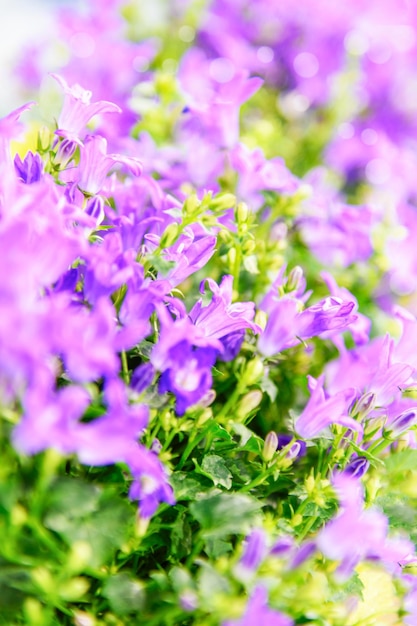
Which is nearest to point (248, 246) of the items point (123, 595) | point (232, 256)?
point (232, 256)

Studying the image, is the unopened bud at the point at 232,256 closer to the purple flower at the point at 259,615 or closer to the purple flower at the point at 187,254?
the purple flower at the point at 187,254

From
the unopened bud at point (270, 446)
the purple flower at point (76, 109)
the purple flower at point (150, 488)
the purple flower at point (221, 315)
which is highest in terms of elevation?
the purple flower at point (76, 109)

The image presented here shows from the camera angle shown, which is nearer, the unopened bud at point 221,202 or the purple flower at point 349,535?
the purple flower at point 349,535

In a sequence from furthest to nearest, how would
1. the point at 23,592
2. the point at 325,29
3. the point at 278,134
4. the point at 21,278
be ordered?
the point at 325,29 < the point at 278,134 < the point at 23,592 < the point at 21,278

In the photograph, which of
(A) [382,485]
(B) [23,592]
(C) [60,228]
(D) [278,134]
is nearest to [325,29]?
(D) [278,134]

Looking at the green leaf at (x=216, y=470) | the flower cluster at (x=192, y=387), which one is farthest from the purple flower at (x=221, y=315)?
the green leaf at (x=216, y=470)

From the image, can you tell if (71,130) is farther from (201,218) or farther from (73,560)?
(73,560)

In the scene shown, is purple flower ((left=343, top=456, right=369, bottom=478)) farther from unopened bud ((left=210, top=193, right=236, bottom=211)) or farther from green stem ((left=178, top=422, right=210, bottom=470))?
unopened bud ((left=210, top=193, right=236, bottom=211))

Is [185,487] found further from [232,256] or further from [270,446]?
[232,256]
